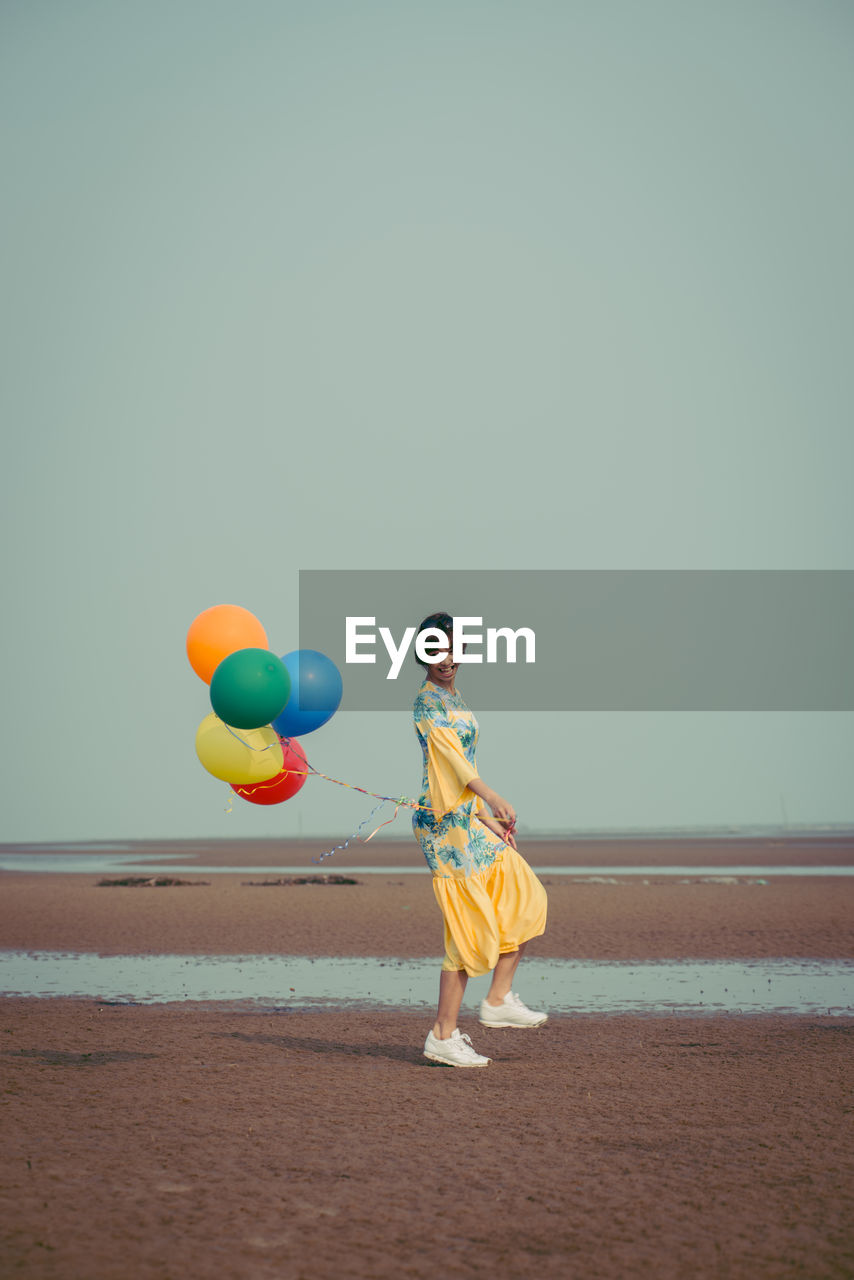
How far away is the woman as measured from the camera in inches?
260

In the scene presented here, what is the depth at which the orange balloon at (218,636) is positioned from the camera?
7684 millimetres

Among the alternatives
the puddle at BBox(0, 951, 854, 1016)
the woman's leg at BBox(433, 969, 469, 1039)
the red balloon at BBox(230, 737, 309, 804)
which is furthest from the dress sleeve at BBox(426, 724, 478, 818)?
the puddle at BBox(0, 951, 854, 1016)

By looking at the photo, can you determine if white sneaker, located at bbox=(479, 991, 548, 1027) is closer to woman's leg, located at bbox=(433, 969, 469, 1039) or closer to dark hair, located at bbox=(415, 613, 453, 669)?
woman's leg, located at bbox=(433, 969, 469, 1039)

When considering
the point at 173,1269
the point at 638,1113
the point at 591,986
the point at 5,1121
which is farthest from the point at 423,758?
the point at 591,986

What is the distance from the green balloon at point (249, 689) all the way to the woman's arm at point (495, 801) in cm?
142

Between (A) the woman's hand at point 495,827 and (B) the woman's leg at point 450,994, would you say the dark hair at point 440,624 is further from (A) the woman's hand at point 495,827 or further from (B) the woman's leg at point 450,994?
→ (B) the woman's leg at point 450,994

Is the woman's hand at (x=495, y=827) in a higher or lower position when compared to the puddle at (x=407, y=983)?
higher

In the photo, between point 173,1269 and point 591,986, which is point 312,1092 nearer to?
point 173,1269

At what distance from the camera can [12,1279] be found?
355 centimetres

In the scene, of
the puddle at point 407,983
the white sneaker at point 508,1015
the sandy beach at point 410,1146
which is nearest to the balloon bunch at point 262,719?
the sandy beach at point 410,1146

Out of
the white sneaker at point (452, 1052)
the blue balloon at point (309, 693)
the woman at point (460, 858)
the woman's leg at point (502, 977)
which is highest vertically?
the blue balloon at point (309, 693)

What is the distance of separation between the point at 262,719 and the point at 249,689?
251mm

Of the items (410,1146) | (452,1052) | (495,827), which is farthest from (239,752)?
(410,1146)

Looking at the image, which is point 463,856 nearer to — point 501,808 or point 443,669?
point 501,808
